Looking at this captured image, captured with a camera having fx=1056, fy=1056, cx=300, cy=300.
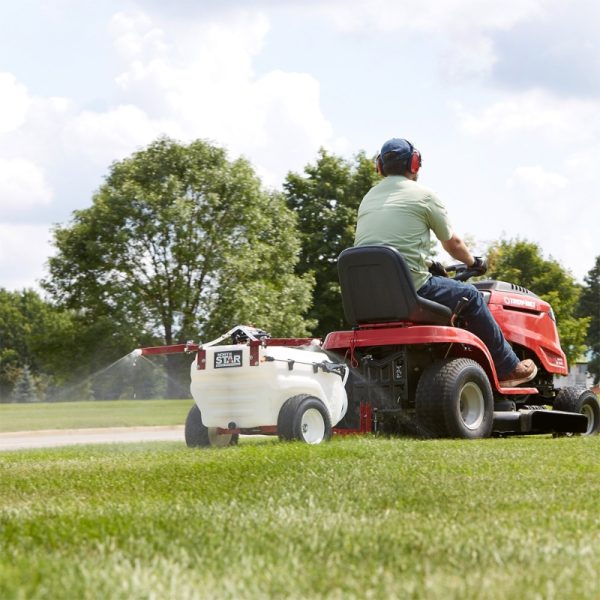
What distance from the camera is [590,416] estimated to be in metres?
10.6

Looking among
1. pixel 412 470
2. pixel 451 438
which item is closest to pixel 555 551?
pixel 412 470

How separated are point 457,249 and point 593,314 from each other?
91.2 meters

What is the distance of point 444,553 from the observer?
3.40m

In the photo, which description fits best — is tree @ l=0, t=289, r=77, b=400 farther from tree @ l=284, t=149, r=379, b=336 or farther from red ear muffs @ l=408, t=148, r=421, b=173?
red ear muffs @ l=408, t=148, r=421, b=173

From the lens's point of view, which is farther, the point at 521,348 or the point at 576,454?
the point at 521,348

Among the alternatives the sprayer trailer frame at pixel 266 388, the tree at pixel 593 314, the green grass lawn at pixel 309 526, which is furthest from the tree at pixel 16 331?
the green grass lawn at pixel 309 526

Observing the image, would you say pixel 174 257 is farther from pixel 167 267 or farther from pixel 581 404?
pixel 581 404

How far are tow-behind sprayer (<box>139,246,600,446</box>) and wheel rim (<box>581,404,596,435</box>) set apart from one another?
1.09 meters

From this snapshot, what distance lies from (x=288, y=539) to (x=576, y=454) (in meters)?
3.62

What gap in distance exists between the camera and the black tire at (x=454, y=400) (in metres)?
8.48

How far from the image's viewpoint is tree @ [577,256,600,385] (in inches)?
3760

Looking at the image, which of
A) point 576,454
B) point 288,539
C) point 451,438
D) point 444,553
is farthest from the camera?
point 451,438

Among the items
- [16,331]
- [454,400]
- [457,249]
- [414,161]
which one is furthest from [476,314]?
[16,331]

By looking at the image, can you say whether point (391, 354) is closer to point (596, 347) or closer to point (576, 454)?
point (576, 454)
